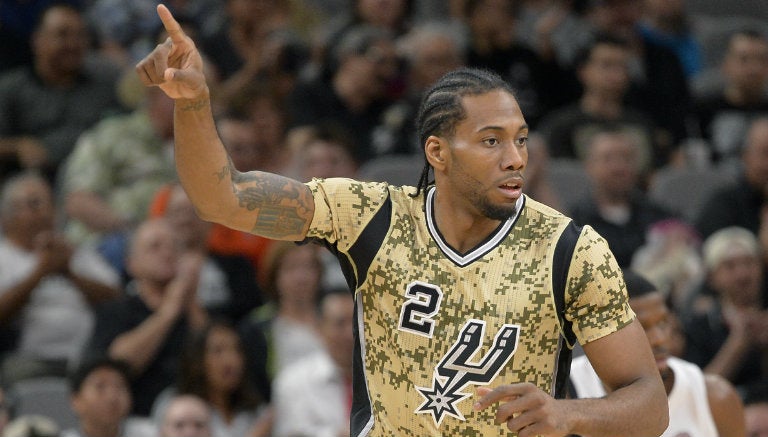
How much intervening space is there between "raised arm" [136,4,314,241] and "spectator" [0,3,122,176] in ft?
18.5

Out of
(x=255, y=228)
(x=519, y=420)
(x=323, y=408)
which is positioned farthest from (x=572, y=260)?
(x=323, y=408)

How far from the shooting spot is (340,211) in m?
4.05

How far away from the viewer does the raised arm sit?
3.66 meters

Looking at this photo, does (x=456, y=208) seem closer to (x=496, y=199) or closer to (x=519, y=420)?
(x=496, y=199)

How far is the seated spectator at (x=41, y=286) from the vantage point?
25.6 ft

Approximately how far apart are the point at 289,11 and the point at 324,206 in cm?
694

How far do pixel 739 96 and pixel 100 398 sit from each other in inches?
212

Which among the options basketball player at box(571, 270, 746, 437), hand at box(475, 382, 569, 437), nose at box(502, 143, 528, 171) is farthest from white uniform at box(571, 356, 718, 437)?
hand at box(475, 382, 569, 437)

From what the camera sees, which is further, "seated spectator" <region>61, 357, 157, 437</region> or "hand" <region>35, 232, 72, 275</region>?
"hand" <region>35, 232, 72, 275</region>

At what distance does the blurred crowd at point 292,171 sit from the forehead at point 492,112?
3328mm

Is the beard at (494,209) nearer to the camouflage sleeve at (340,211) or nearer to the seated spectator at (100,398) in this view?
the camouflage sleeve at (340,211)

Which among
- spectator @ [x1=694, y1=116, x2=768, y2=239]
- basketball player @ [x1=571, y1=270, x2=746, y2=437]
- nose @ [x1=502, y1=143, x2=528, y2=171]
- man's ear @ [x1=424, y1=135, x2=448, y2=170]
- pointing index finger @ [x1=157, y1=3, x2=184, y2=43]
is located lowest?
basketball player @ [x1=571, y1=270, x2=746, y2=437]

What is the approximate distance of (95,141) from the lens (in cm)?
891

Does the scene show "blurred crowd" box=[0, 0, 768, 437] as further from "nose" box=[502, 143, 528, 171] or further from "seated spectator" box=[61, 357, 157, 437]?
"nose" box=[502, 143, 528, 171]
